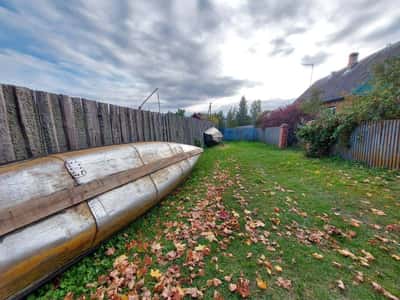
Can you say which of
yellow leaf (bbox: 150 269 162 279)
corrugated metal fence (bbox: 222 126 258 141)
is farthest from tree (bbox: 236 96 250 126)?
yellow leaf (bbox: 150 269 162 279)

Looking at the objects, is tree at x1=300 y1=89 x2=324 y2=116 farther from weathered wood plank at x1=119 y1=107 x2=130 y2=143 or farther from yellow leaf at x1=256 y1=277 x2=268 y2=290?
yellow leaf at x1=256 y1=277 x2=268 y2=290

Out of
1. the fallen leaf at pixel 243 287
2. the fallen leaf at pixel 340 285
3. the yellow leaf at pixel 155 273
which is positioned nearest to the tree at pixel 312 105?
the fallen leaf at pixel 340 285

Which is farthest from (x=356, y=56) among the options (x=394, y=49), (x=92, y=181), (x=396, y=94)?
(x=92, y=181)

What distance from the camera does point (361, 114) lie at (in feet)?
17.3

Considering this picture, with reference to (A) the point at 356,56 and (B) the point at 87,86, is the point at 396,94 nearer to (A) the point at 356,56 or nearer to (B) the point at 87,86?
(B) the point at 87,86

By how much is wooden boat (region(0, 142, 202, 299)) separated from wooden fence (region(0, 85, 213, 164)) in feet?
1.21

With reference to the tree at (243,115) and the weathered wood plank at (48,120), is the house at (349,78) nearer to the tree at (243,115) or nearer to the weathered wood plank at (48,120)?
the weathered wood plank at (48,120)

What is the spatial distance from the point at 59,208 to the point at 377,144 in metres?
7.41

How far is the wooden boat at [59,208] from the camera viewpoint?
3.87 ft

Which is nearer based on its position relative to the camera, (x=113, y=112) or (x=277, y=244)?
(x=277, y=244)

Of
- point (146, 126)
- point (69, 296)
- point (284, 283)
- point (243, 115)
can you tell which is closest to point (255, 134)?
point (146, 126)

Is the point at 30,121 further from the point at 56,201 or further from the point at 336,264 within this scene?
the point at 336,264

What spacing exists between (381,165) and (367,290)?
16.8 feet

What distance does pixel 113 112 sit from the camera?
117 inches
